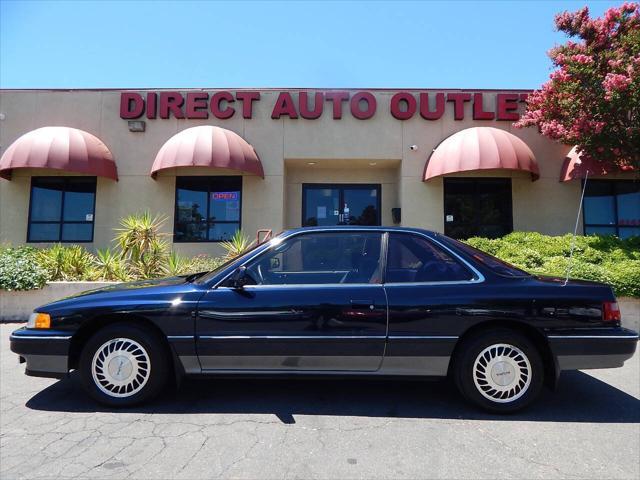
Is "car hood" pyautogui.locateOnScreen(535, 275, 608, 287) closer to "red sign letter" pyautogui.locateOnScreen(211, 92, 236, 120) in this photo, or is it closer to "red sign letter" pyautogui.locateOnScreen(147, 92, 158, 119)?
"red sign letter" pyautogui.locateOnScreen(211, 92, 236, 120)

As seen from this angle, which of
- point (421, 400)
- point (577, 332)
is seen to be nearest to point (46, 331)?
point (421, 400)

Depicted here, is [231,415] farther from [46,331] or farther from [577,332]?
[577,332]

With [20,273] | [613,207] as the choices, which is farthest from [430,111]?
[20,273]

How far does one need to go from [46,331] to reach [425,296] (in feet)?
10.7

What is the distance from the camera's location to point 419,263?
367 cm

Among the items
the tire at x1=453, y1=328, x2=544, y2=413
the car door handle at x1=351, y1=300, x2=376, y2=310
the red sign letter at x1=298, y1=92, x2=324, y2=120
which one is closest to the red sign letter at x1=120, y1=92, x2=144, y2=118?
the red sign letter at x1=298, y1=92, x2=324, y2=120

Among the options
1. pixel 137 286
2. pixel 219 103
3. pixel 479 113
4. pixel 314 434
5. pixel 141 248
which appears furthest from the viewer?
pixel 219 103

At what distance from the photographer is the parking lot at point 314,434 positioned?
2650 millimetres

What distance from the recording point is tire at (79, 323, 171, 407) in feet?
11.4

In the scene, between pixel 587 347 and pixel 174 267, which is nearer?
pixel 587 347

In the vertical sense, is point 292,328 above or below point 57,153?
below

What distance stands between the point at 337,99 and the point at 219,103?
3.41 m

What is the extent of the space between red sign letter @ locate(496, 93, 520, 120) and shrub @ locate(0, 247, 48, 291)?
1203cm

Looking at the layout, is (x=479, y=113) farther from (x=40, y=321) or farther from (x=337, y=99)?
(x=40, y=321)
